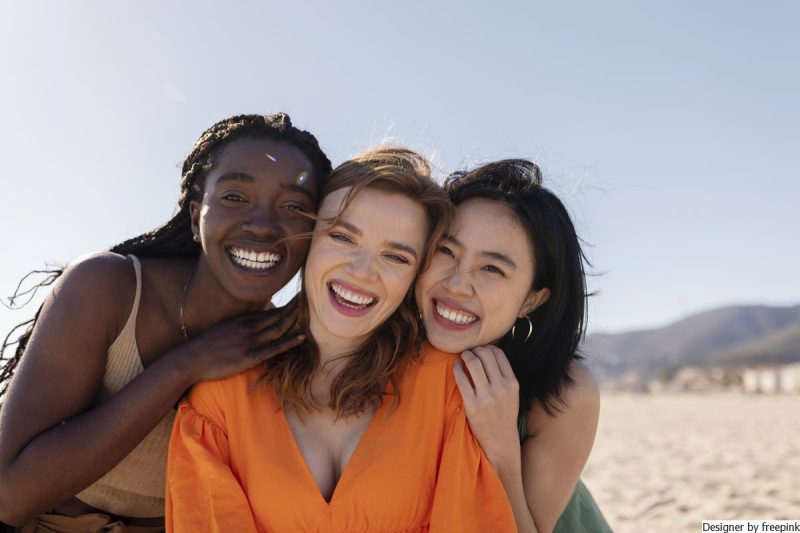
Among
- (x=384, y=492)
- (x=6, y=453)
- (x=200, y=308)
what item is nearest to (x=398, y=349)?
(x=384, y=492)

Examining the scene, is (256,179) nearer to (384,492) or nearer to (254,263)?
(254,263)

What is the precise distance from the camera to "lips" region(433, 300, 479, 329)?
11.1ft

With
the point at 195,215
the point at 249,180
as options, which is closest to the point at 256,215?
the point at 249,180

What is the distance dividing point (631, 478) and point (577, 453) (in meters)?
6.63

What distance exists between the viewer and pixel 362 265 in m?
3.02

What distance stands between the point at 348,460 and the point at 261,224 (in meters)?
1.18

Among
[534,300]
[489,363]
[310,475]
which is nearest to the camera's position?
[310,475]

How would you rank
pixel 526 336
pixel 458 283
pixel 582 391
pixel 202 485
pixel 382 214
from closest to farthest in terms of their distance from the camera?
pixel 202 485 < pixel 382 214 < pixel 458 283 < pixel 582 391 < pixel 526 336

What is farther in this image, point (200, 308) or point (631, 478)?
point (631, 478)

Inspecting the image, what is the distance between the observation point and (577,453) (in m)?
3.52

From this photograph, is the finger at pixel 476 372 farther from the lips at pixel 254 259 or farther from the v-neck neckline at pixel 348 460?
the lips at pixel 254 259

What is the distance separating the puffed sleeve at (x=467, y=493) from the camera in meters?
2.80

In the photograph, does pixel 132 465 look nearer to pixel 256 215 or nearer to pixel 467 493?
pixel 256 215

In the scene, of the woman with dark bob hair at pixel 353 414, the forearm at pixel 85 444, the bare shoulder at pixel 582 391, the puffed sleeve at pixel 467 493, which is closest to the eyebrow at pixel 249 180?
the woman with dark bob hair at pixel 353 414
